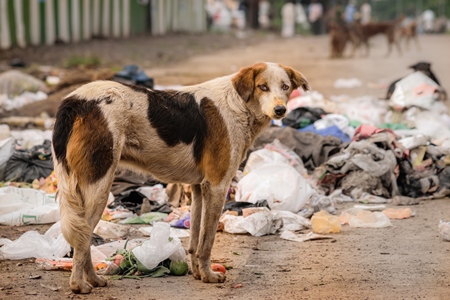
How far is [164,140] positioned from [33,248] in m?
1.36

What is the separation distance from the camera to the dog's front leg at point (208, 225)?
5266 mm

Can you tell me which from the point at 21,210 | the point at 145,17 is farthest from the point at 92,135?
the point at 145,17

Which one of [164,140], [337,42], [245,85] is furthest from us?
[337,42]

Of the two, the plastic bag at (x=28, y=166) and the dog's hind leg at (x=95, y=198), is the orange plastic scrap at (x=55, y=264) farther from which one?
the plastic bag at (x=28, y=166)

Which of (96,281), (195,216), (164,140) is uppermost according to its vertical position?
(164,140)

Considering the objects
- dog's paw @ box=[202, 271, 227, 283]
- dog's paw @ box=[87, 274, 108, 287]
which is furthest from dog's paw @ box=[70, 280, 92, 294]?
dog's paw @ box=[202, 271, 227, 283]

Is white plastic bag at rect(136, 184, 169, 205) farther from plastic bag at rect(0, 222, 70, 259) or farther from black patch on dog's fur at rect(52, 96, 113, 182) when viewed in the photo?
black patch on dog's fur at rect(52, 96, 113, 182)

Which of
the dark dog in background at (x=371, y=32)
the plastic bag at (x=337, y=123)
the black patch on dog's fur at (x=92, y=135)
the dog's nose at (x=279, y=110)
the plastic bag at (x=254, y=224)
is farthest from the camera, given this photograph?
the dark dog in background at (x=371, y=32)

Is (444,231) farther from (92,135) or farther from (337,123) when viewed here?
(337,123)

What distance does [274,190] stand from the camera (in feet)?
23.7

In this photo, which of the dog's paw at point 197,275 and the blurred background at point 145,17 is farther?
the blurred background at point 145,17

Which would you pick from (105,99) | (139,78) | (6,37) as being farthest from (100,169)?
(6,37)

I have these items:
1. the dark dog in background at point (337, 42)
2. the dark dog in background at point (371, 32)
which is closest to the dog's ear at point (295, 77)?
the dark dog in background at point (337, 42)

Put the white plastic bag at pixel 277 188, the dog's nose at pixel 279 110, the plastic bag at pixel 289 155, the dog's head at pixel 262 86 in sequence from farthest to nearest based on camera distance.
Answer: the plastic bag at pixel 289 155 → the white plastic bag at pixel 277 188 → the dog's head at pixel 262 86 → the dog's nose at pixel 279 110
